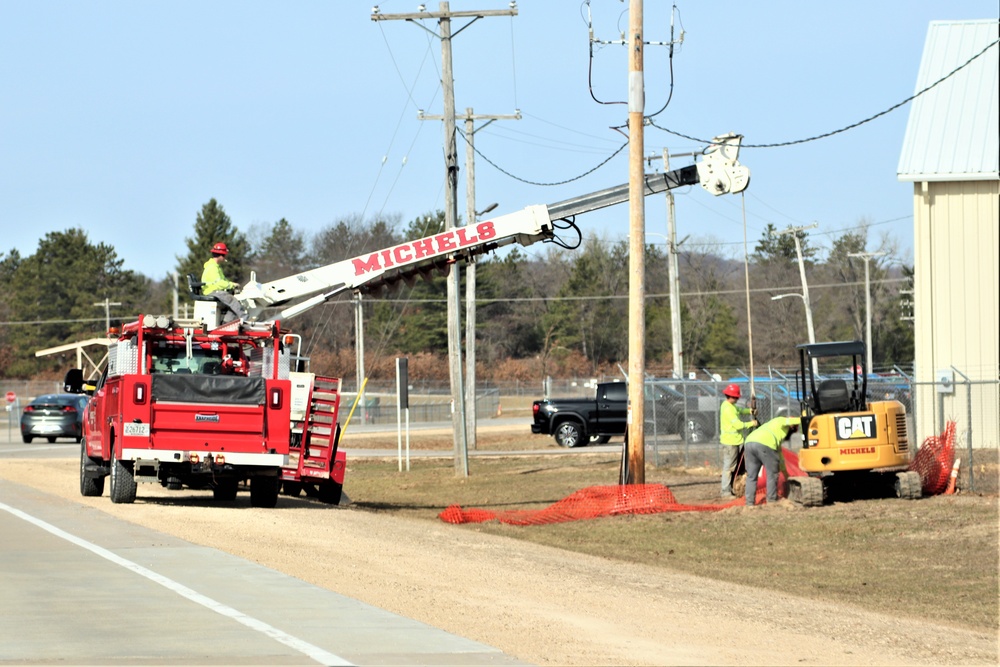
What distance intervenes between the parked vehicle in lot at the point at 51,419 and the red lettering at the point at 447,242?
27.7 m

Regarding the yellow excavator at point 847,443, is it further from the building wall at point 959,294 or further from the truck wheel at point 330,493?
the truck wheel at point 330,493

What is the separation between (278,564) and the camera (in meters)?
13.2

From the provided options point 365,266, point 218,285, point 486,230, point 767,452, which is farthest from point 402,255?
point 767,452

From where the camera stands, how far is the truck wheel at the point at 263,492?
19.6 m

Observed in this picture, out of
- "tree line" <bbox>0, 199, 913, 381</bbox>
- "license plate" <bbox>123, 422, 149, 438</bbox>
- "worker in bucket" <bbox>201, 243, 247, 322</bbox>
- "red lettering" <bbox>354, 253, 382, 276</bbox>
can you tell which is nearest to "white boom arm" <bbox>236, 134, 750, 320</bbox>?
"red lettering" <bbox>354, 253, 382, 276</bbox>

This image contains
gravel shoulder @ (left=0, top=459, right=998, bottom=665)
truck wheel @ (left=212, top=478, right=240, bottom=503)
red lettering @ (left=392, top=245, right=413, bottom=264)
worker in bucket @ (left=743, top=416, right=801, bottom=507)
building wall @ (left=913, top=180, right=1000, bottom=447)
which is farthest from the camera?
building wall @ (left=913, top=180, right=1000, bottom=447)

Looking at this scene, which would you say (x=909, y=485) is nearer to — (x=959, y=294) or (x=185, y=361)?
(x=959, y=294)

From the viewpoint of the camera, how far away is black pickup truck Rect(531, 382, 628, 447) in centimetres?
4109

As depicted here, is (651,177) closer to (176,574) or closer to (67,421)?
(176,574)

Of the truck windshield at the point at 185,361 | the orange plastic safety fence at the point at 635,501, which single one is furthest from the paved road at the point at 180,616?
the orange plastic safety fence at the point at 635,501

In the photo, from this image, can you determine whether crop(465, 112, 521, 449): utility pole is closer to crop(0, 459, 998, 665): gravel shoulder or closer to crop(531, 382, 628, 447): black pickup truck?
crop(531, 382, 628, 447): black pickup truck

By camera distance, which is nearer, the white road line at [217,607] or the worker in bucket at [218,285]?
the white road line at [217,607]

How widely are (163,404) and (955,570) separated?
10.0 meters

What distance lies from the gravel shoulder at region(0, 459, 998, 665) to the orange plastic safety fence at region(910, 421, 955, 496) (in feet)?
22.7
